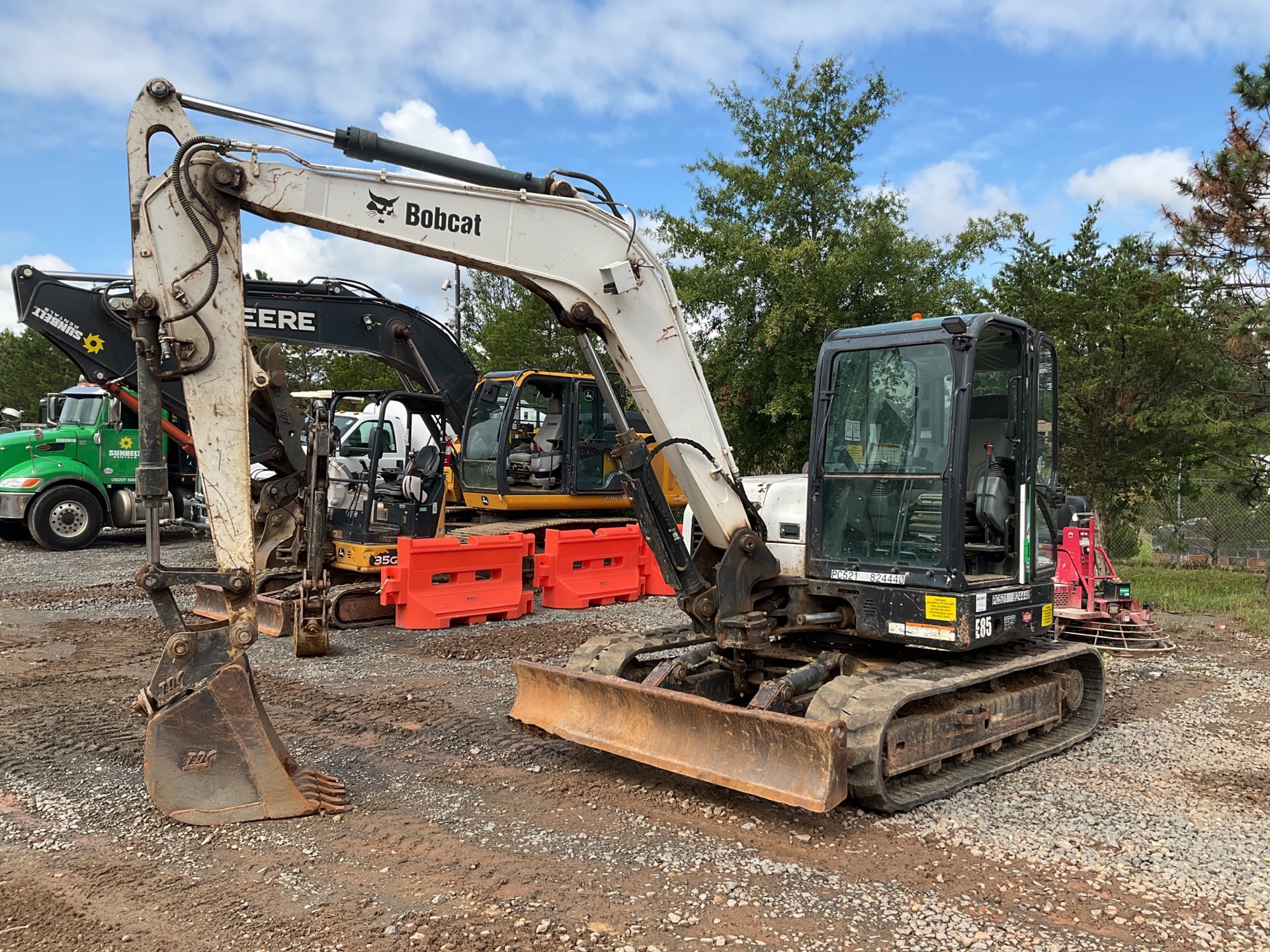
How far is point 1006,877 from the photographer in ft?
13.9

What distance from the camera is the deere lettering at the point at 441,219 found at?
506cm

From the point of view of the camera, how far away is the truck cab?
15.6 metres

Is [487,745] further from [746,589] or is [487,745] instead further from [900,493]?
[900,493]

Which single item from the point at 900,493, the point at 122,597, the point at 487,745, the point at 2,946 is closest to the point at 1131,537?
the point at 900,493

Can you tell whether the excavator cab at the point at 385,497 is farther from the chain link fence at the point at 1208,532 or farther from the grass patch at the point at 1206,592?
the chain link fence at the point at 1208,532

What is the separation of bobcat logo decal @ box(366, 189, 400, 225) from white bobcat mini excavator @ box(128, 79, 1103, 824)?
1 cm

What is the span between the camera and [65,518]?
1581 cm

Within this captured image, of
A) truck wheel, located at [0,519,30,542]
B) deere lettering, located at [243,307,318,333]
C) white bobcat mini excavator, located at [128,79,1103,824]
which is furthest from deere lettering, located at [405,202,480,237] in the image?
truck wheel, located at [0,519,30,542]

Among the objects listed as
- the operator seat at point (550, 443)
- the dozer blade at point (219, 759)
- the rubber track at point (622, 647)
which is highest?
the operator seat at point (550, 443)

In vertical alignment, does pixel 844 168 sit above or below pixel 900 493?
above

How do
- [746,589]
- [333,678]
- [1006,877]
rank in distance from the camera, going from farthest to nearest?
[333,678]
[746,589]
[1006,877]

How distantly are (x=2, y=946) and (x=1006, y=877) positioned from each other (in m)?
3.92

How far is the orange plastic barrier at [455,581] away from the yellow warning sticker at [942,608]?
563cm

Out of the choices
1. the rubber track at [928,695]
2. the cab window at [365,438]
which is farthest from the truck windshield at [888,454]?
the cab window at [365,438]
